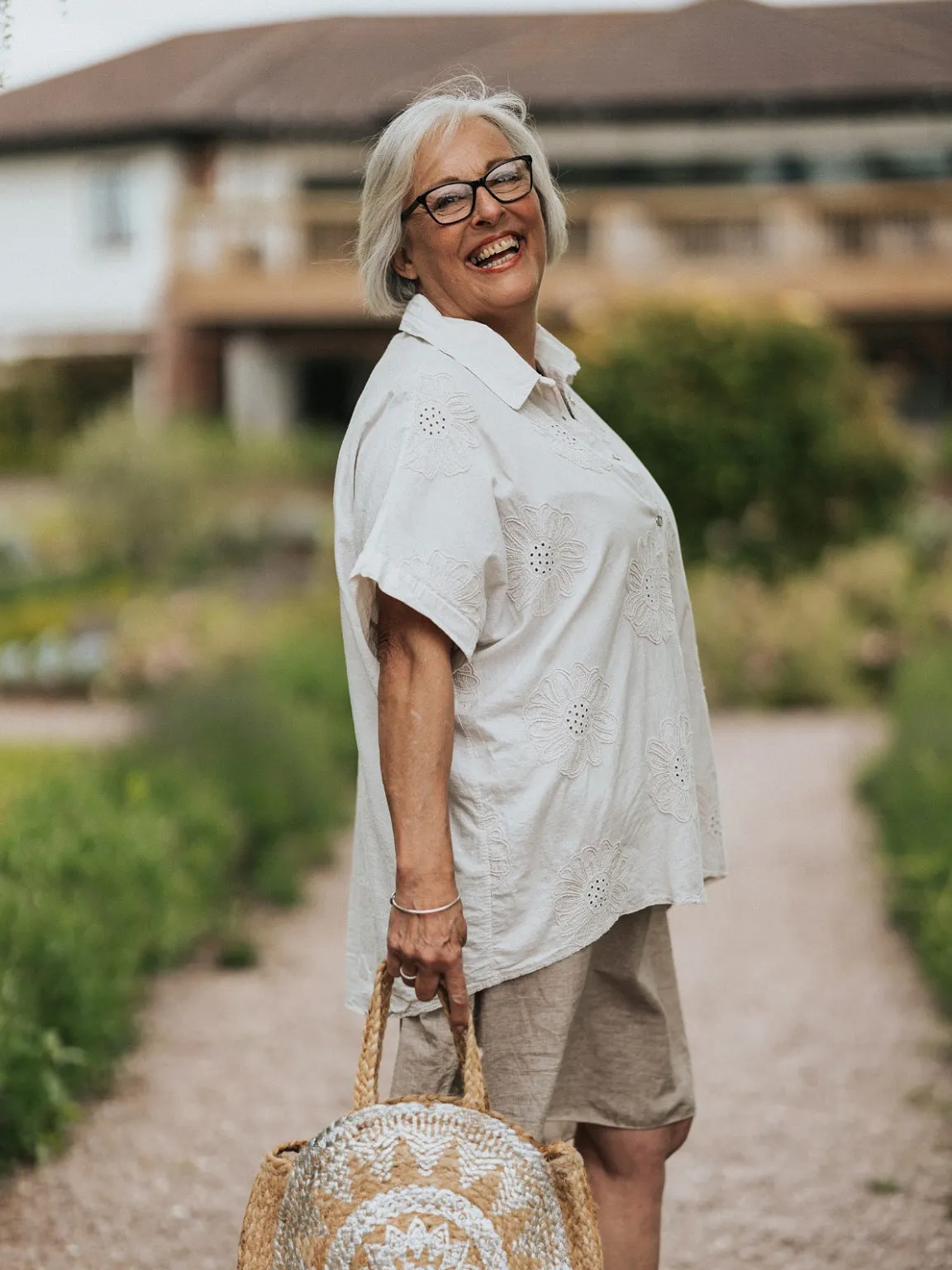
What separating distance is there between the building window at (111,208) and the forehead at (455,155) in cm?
1917

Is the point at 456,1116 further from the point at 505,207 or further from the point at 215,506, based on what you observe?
the point at 215,506

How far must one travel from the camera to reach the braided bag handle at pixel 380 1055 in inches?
75.5

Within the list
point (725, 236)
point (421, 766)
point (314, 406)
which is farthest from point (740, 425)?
point (314, 406)

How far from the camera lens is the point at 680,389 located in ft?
34.2

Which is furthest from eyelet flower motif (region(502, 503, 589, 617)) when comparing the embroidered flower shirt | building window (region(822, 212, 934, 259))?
building window (region(822, 212, 934, 259))

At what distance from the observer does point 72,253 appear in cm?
2078

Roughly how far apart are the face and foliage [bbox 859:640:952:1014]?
2.42 m

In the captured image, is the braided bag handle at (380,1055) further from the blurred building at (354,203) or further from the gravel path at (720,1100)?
the blurred building at (354,203)

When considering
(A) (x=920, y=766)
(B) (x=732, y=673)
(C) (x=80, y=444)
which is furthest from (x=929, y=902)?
(C) (x=80, y=444)

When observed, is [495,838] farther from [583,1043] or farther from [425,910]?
[583,1043]

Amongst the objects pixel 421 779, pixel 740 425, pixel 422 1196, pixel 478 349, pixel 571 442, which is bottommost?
pixel 740 425

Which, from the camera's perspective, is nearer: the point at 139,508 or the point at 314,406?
the point at 139,508

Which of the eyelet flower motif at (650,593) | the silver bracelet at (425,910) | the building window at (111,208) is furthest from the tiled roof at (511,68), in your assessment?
the silver bracelet at (425,910)

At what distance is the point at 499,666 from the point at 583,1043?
0.59m
